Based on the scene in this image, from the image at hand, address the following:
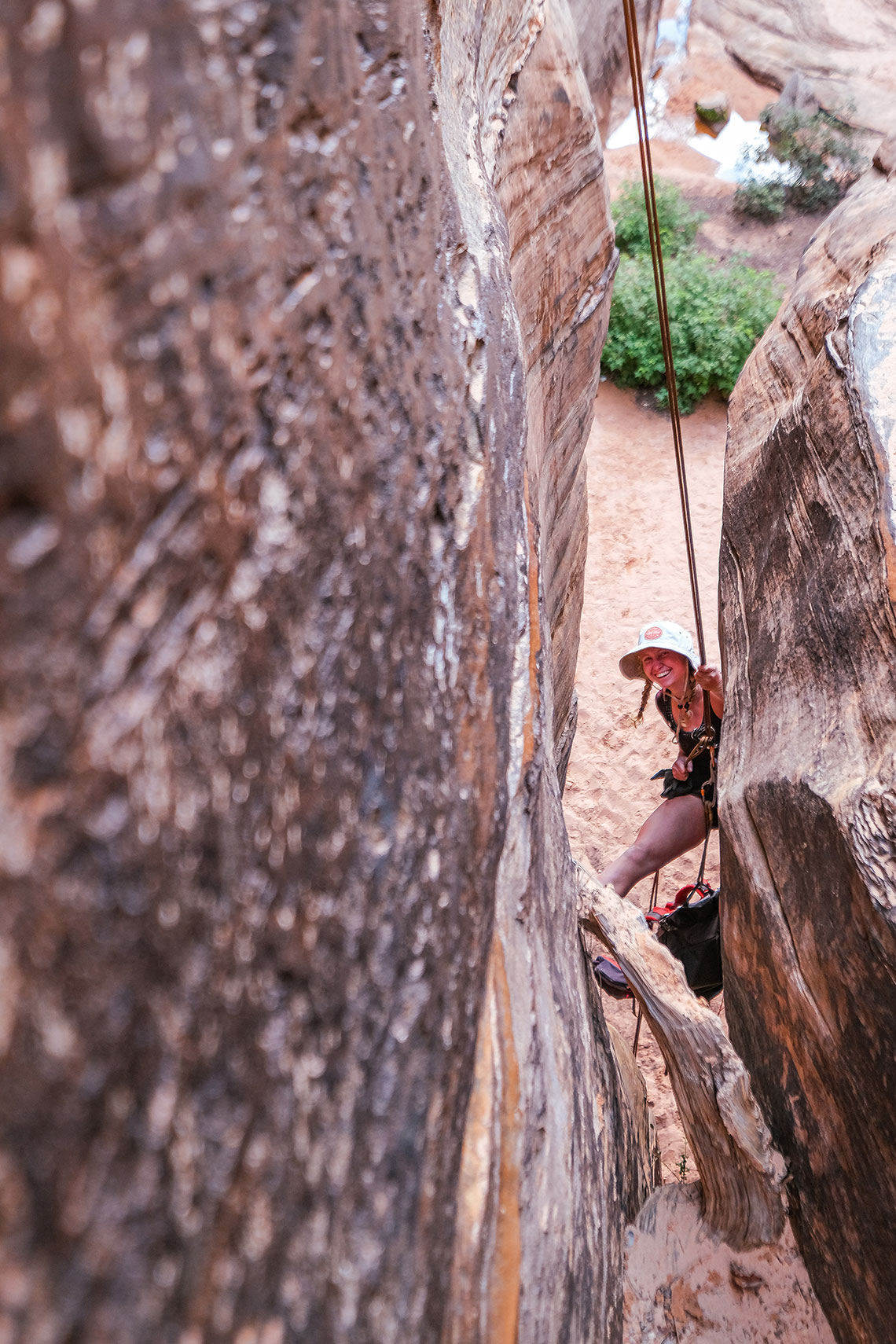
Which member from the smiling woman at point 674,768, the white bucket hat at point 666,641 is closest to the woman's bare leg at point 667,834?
the smiling woman at point 674,768

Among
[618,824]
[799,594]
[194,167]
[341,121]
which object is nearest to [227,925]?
[194,167]

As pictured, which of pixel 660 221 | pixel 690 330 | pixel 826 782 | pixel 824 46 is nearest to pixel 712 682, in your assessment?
pixel 826 782

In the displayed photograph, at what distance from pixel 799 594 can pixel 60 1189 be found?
6.59 ft

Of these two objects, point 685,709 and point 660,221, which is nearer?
point 685,709

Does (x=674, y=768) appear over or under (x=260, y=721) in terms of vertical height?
over

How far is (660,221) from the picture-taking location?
904 cm

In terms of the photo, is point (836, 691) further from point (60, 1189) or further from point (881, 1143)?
point (60, 1189)

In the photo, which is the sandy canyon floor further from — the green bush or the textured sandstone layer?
the green bush

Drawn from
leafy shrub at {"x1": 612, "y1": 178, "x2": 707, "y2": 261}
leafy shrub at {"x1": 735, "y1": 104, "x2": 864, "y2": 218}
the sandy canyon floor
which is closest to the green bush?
the sandy canyon floor

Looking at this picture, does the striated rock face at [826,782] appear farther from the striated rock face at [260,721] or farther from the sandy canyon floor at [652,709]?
the striated rock face at [260,721]

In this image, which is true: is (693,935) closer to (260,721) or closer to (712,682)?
(712,682)

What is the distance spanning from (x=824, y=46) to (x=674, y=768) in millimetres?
12458

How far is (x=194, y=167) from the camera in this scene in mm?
640

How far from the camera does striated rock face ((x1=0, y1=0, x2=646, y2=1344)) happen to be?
0.50 metres
